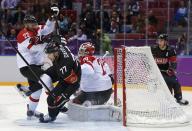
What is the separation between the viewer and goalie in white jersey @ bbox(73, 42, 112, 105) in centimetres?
701

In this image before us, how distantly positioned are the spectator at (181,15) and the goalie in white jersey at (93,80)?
17.1ft

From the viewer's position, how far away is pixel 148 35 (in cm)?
1194

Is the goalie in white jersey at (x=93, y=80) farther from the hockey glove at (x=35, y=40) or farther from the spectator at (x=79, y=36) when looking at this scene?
the spectator at (x=79, y=36)

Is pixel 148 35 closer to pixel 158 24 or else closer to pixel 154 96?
pixel 158 24

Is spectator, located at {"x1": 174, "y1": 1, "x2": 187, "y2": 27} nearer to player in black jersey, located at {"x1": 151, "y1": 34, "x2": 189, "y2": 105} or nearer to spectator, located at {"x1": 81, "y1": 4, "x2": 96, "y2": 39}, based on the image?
spectator, located at {"x1": 81, "y1": 4, "x2": 96, "y2": 39}

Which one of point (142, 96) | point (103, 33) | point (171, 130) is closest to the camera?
point (171, 130)

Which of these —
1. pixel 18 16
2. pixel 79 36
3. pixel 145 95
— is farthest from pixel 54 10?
pixel 18 16

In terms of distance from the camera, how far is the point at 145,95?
6953 millimetres

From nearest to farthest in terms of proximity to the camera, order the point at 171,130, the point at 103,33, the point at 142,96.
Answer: the point at 171,130, the point at 142,96, the point at 103,33

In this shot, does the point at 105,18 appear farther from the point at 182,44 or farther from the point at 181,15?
the point at 182,44

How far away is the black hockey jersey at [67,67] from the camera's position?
6.71m

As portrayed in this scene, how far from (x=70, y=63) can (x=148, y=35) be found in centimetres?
539

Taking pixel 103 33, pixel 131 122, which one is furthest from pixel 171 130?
pixel 103 33

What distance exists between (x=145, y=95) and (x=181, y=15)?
219 inches
